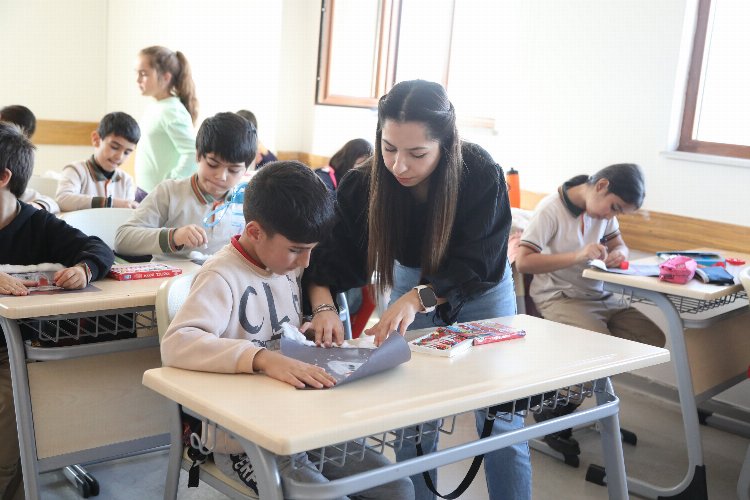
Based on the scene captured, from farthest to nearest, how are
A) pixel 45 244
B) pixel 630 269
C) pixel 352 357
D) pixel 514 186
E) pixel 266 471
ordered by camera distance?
pixel 514 186
pixel 630 269
pixel 45 244
pixel 352 357
pixel 266 471

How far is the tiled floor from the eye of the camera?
2496mm

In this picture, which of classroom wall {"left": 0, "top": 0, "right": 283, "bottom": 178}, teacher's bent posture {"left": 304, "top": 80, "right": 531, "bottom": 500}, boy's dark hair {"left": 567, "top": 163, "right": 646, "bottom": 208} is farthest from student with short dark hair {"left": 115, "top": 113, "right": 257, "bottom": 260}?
classroom wall {"left": 0, "top": 0, "right": 283, "bottom": 178}

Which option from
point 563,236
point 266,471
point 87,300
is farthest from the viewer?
point 563,236

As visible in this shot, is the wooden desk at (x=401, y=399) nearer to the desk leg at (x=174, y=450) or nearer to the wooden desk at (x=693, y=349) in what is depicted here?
the desk leg at (x=174, y=450)

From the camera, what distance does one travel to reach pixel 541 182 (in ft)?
13.2

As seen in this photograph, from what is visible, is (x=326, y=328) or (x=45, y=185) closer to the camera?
(x=326, y=328)

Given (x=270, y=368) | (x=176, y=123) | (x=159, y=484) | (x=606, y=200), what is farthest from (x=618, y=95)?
(x=270, y=368)

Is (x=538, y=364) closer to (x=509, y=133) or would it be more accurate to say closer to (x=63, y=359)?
(x=63, y=359)

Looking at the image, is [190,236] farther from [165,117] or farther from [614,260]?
[165,117]

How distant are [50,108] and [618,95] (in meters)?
4.54

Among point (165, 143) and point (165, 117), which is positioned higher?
point (165, 117)

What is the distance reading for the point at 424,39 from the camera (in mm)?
4875

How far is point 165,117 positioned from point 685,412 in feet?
7.87

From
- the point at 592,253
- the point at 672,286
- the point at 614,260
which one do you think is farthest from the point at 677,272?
the point at 592,253
